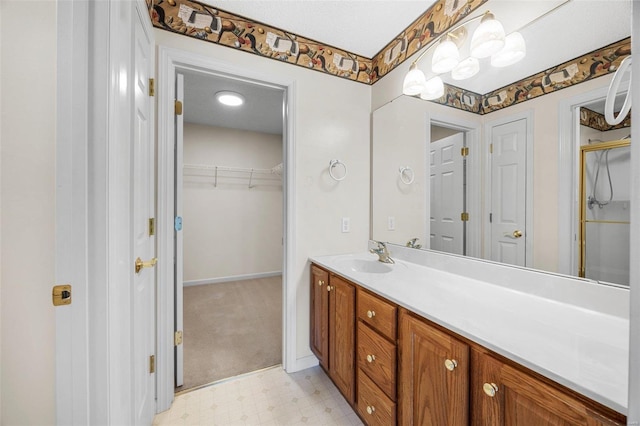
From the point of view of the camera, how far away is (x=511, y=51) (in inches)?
47.1

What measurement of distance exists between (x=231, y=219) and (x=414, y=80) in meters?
3.30

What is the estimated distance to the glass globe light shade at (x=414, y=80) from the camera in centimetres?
161

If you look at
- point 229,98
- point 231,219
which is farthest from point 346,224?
point 231,219

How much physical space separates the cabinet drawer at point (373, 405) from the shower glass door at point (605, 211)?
3.13ft

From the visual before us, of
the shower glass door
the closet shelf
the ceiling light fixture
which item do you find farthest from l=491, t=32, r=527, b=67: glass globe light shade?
the closet shelf

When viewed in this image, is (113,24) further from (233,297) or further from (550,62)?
(233,297)

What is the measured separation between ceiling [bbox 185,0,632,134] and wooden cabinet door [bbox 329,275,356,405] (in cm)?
132

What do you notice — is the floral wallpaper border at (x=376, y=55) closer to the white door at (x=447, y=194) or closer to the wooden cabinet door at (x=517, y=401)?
the white door at (x=447, y=194)

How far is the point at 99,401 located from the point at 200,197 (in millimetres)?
3319

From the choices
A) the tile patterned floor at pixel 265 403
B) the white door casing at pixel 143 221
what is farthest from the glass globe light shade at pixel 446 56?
the tile patterned floor at pixel 265 403

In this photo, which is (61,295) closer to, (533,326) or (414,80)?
(533,326)

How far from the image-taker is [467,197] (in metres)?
1.43

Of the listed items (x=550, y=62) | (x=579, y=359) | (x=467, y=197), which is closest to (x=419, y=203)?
(x=467, y=197)

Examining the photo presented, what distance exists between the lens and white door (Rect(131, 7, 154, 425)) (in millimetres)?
1124
